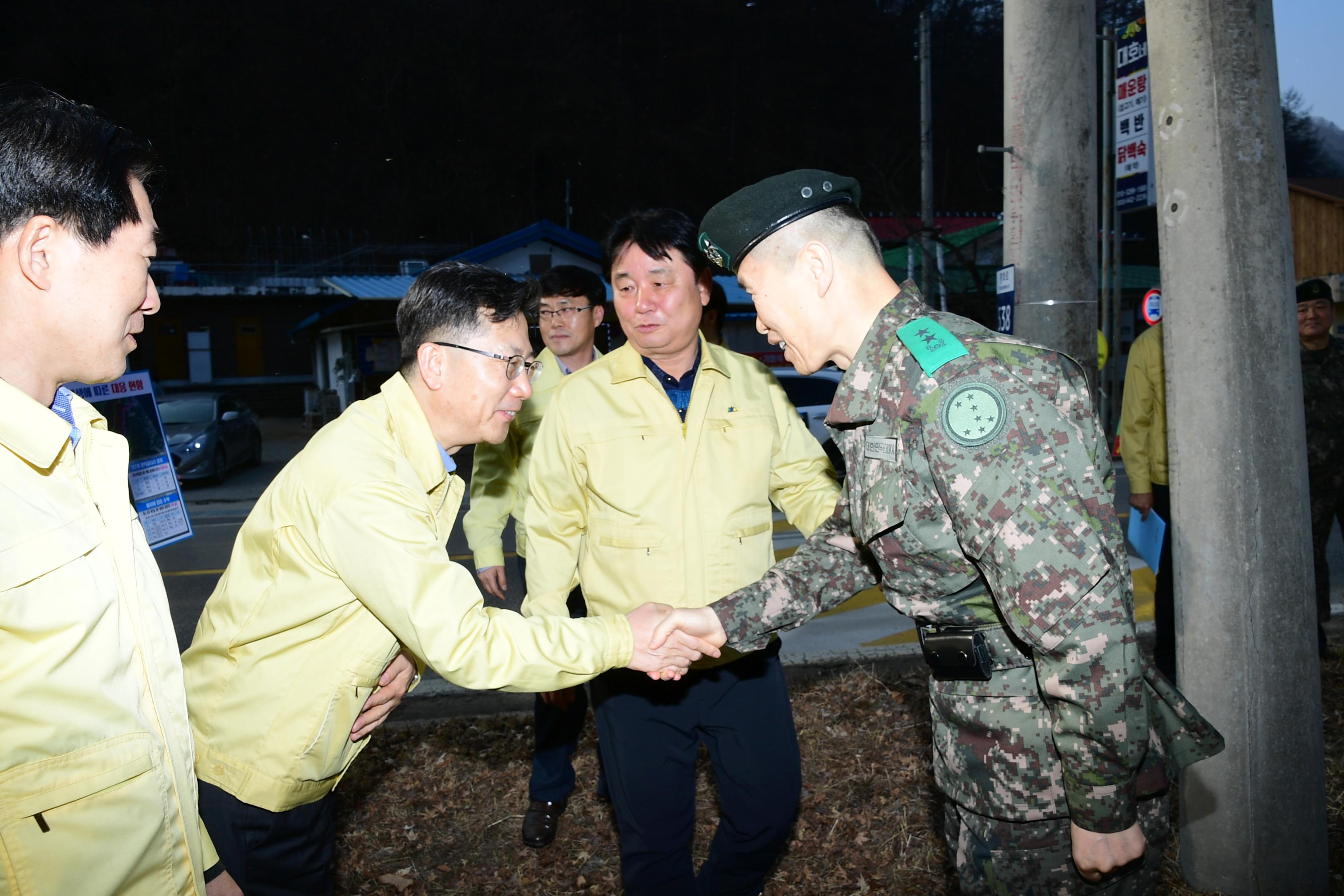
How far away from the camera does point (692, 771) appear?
2.91m

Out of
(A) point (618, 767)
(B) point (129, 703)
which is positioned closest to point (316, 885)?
(A) point (618, 767)

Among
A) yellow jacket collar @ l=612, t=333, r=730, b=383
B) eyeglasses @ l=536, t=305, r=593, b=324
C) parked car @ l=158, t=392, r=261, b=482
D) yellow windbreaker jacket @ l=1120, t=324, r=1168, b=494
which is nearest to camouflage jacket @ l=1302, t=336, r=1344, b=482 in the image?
yellow windbreaker jacket @ l=1120, t=324, r=1168, b=494

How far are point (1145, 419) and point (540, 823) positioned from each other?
3.83 m

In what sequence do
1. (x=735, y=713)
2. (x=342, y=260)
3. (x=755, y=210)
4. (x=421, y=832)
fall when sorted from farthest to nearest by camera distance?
(x=342, y=260)
(x=421, y=832)
(x=735, y=713)
(x=755, y=210)

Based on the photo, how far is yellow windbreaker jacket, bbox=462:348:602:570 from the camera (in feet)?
13.5

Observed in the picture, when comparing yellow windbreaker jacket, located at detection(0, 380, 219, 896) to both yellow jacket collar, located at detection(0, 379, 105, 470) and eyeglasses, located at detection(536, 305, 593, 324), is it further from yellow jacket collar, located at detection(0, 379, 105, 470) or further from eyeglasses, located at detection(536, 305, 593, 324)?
eyeglasses, located at detection(536, 305, 593, 324)

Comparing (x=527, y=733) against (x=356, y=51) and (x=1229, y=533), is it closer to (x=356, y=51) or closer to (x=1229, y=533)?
(x=1229, y=533)

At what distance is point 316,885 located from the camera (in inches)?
94.7

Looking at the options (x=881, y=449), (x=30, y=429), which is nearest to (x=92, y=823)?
(x=30, y=429)

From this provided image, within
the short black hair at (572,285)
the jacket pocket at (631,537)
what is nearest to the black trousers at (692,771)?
the jacket pocket at (631,537)

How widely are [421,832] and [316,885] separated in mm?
1478

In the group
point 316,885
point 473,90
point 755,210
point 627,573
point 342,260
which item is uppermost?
point 473,90

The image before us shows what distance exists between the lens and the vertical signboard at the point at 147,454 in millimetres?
4820

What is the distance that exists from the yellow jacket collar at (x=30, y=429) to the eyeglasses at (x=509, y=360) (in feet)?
3.57
